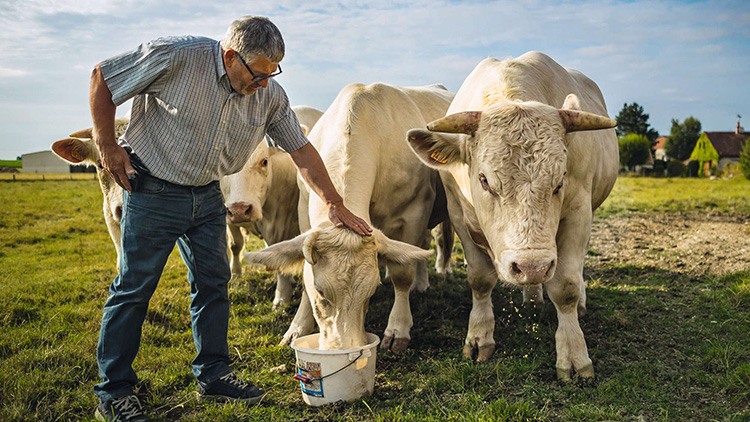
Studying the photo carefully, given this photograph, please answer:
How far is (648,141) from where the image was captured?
214 feet

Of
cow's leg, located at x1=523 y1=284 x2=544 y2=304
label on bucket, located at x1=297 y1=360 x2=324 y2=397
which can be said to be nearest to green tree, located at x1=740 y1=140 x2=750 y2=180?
cow's leg, located at x1=523 y1=284 x2=544 y2=304

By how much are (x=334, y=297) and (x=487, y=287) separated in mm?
1556

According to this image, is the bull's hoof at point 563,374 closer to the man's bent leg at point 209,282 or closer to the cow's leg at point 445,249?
the man's bent leg at point 209,282

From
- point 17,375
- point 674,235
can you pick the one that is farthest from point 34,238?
point 674,235

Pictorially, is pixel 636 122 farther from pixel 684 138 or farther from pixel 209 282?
pixel 209 282

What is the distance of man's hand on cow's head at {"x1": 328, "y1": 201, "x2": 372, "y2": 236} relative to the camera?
373 centimetres

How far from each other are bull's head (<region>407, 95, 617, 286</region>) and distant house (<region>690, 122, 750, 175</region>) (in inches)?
2739

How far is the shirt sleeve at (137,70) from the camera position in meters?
3.16

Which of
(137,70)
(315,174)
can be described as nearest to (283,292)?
(315,174)

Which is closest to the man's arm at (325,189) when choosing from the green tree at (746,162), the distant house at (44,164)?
the green tree at (746,162)

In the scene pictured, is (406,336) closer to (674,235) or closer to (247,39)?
(247,39)

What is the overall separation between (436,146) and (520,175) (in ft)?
2.84

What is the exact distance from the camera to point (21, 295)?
20.3 ft

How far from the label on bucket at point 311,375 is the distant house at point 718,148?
7043 cm
